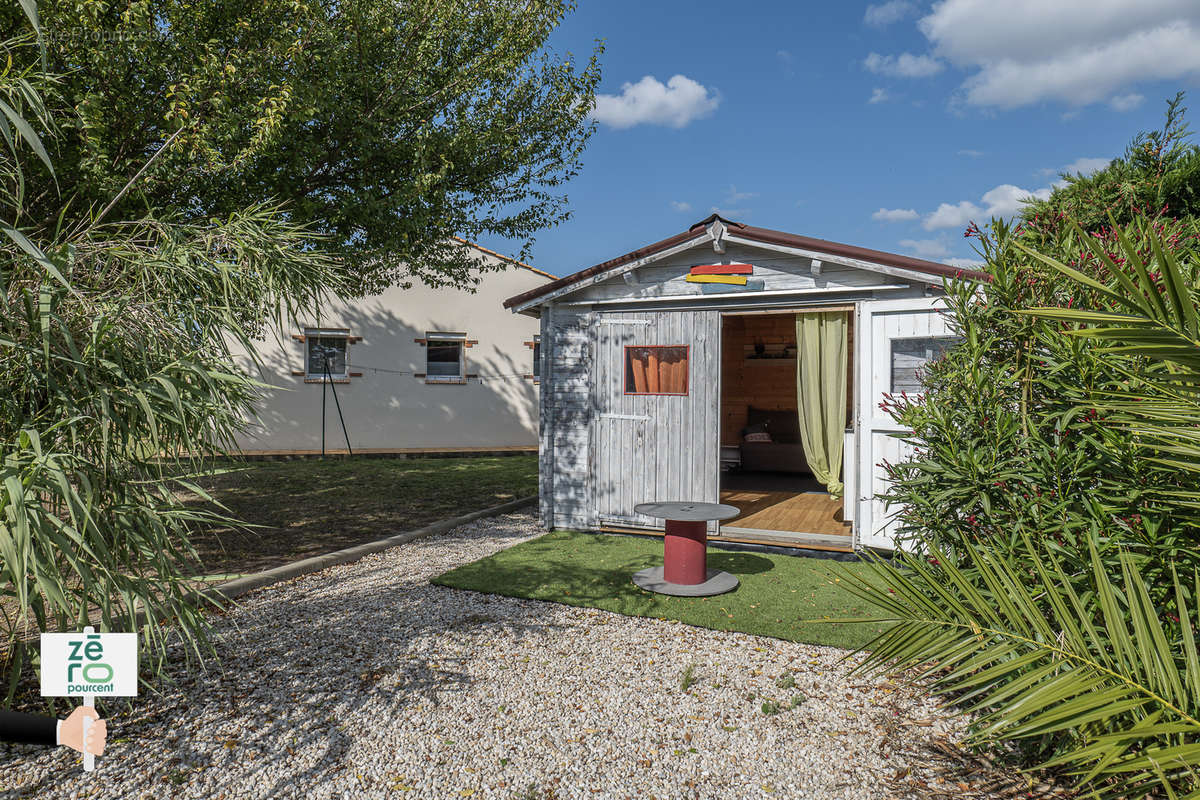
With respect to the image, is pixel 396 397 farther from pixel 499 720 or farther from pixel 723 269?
pixel 499 720

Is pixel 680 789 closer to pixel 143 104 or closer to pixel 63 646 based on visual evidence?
pixel 63 646

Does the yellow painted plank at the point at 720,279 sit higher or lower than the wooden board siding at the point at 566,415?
Result: higher

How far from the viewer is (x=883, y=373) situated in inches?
216

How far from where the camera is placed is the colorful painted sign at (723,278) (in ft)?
19.6

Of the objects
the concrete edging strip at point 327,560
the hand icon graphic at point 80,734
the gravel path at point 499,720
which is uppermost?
the hand icon graphic at point 80,734

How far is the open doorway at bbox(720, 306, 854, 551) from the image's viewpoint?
345 inches

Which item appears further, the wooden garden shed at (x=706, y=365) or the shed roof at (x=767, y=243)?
the wooden garden shed at (x=706, y=365)

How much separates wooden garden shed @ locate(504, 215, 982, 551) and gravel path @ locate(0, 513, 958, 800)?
7.80 feet

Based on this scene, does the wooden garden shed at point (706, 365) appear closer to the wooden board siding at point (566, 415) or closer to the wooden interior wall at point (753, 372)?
the wooden board siding at point (566, 415)

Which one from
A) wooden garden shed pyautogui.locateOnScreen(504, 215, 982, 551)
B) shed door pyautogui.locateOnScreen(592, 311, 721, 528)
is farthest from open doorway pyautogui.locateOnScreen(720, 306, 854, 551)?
shed door pyautogui.locateOnScreen(592, 311, 721, 528)

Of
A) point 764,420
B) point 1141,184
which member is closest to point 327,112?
point 1141,184

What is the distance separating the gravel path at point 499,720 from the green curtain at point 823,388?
138 inches

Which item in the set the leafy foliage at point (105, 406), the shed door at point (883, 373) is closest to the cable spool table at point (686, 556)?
the shed door at point (883, 373)

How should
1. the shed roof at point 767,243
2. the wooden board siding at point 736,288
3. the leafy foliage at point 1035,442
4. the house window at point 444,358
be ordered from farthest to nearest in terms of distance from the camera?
1. the house window at point 444,358
2. the wooden board siding at point 736,288
3. the shed roof at point 767,243
4. the leafy foliage at point 1035,442
